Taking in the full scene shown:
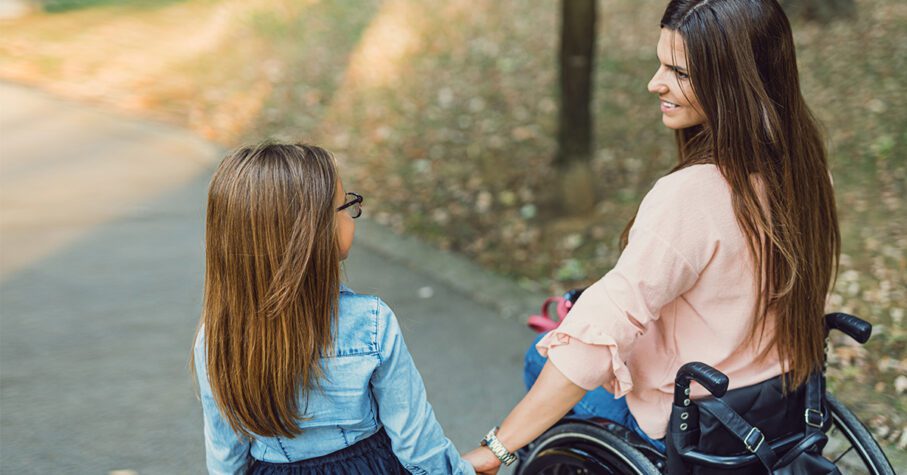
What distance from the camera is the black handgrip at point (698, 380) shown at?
1.78m

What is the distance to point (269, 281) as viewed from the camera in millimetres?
1721

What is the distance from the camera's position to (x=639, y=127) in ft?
21.7

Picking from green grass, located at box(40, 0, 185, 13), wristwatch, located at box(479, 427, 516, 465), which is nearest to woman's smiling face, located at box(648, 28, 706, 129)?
wristwatch, located at box(479, 427, 516, 465)

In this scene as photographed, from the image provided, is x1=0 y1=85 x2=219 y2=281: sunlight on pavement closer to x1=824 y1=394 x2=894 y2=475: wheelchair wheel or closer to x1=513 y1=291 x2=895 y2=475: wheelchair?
x1=513 y1=291 x2=895 y2=475: wheelchair

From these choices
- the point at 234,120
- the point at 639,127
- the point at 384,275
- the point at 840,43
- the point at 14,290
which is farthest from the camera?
the point at 234,120

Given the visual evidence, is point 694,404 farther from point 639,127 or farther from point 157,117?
point 157,117

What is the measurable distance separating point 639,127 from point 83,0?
10.2 meters

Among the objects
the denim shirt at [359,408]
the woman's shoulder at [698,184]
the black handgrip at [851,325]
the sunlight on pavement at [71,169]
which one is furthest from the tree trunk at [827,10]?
the denim shirt at [359,408]

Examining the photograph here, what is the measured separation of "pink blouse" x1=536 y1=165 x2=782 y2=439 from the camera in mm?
1860

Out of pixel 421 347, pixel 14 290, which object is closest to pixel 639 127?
pixel 421 347

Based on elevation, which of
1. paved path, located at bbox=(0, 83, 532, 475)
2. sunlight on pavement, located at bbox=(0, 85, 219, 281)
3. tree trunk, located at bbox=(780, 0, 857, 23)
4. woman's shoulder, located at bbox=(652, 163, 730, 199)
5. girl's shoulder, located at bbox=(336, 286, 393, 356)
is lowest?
paved path, located at bbox=(0, 83, 532, 475)

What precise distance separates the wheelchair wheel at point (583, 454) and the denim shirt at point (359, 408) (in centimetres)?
36

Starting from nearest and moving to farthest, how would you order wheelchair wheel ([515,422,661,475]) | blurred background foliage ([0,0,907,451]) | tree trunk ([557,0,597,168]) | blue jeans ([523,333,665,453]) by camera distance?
wheelchair wheel ([515,422,661,475]), blue jeans ([523,333,665,453]), blurred background foliage ([0,0,907,451]), tree trunk ([557,0,597,168])

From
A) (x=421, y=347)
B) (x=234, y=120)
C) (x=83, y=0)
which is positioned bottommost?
(x=421, y=347)
